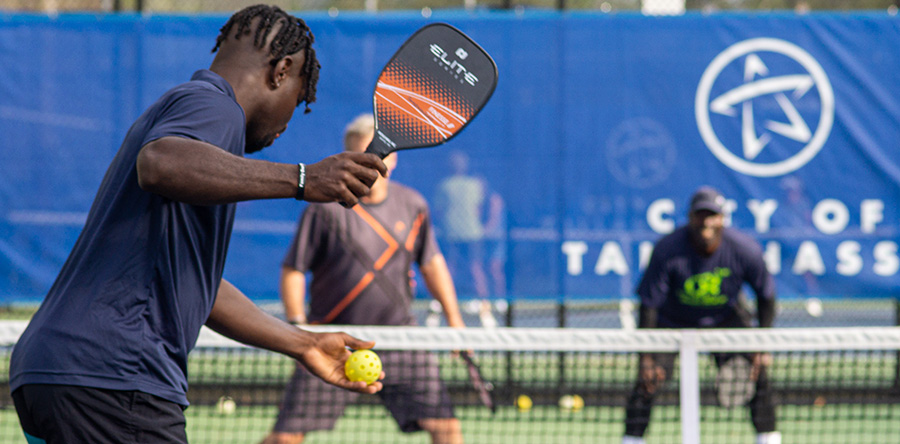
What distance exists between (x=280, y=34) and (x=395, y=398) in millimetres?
2249

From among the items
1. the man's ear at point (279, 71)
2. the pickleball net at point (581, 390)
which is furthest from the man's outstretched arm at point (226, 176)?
the pickleball net at point (581, 390)

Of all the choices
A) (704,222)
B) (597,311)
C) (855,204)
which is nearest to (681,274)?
(704,222)

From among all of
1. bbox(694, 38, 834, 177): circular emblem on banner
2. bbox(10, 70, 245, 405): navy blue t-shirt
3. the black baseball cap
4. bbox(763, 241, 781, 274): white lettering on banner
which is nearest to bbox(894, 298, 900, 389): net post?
bbox(763, 241, 781, 274): white lettering on banner

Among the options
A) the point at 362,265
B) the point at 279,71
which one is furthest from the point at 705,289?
the point at 279,71

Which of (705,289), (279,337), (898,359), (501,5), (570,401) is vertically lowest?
(570,401)

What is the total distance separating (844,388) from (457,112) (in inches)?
191

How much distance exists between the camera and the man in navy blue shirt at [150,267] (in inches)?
60.7

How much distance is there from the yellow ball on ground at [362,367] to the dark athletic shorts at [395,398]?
5.06 ft

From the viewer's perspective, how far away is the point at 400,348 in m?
3.54

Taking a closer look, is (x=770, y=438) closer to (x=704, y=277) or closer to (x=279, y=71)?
(x=704, y=277)

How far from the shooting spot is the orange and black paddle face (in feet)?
6.60

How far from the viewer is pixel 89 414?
1.66 metres

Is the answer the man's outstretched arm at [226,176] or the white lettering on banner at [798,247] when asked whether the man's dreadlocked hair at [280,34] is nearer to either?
the man's outstretched arm at [226,176]

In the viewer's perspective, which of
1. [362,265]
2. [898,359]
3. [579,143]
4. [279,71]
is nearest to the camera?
[279,71]
